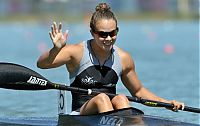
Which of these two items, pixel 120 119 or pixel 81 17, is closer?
pixel 120 119

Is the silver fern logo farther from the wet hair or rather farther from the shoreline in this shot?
the shoreline

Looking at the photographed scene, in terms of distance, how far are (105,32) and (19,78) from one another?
110 centimetres

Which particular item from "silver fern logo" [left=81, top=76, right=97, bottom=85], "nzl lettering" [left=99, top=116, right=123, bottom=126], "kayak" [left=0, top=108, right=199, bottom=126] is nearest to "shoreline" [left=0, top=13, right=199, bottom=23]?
"silver fern logo" [left=81, top=76, right=97, bottom=85]

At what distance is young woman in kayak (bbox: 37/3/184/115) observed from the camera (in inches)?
272

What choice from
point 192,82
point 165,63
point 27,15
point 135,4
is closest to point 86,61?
point 192,82

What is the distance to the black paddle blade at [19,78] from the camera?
730cm

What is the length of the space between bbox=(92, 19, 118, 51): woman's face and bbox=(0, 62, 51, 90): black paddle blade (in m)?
0.77

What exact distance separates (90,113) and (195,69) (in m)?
10.2

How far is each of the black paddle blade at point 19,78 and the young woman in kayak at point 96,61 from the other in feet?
1.23

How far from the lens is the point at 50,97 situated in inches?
436

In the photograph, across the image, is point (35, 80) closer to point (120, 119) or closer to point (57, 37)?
point (57, 37)

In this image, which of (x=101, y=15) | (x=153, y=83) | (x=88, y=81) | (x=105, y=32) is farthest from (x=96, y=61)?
(x=153, y=83)

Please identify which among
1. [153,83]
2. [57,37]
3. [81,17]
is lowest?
[81,17]

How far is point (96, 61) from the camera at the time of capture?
7172mm
